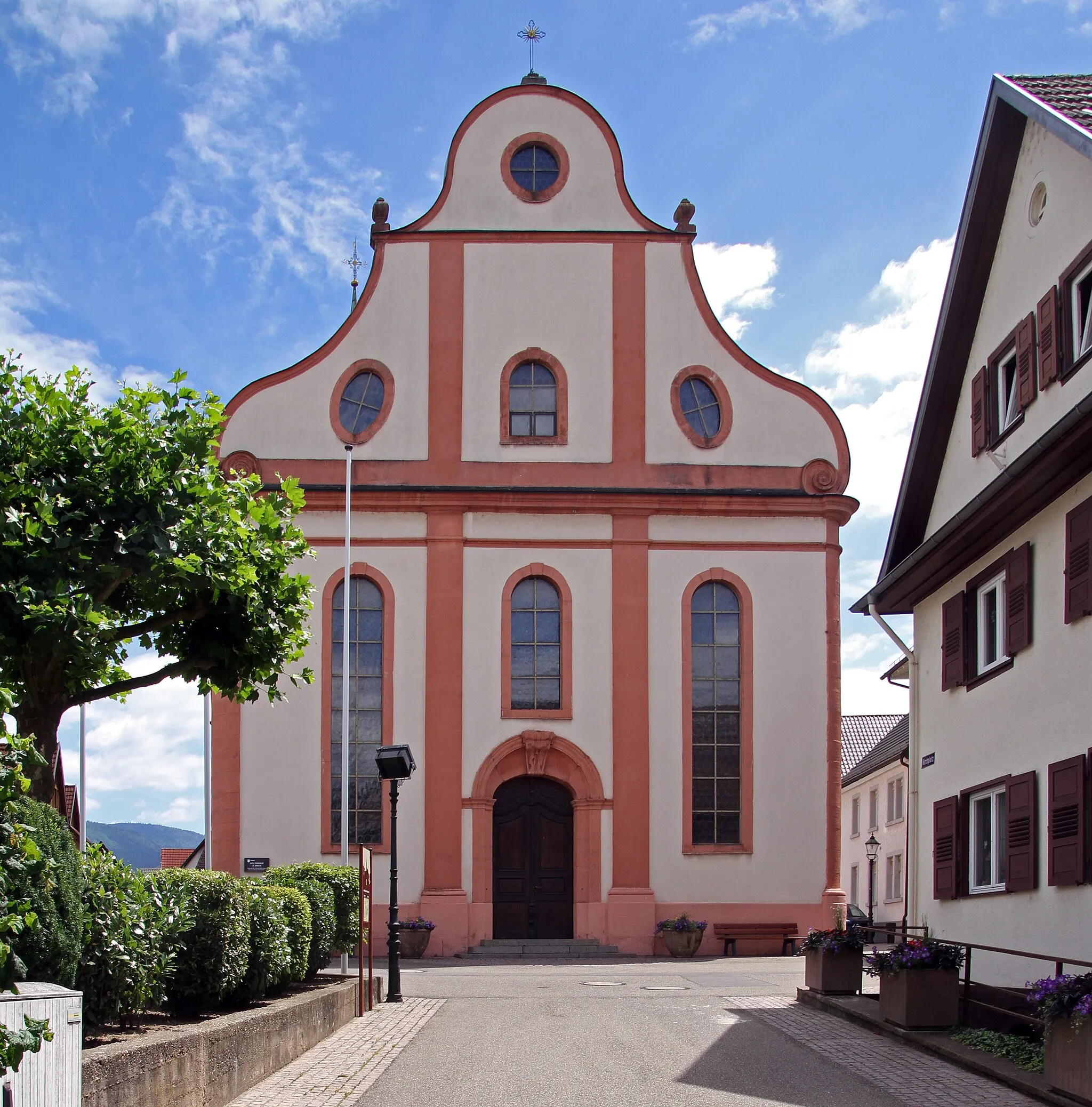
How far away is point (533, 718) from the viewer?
89.4ft

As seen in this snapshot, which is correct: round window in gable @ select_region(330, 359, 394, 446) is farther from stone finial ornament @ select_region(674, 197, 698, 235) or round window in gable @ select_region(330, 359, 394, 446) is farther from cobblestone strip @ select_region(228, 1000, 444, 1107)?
cobblestone strip @ select_region(228, 1000, 444, 1107)

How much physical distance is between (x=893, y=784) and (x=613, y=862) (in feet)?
85.1

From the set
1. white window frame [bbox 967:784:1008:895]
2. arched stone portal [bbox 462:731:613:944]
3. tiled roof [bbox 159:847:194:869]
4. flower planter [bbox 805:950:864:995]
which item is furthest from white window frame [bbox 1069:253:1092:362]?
tiled roof [bbox 159:847:194:869]

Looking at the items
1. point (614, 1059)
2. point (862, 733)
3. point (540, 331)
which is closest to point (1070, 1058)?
point (614, 1059)

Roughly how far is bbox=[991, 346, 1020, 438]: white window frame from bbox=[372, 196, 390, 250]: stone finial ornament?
15.3 metres

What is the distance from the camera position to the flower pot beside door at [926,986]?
1301 cm

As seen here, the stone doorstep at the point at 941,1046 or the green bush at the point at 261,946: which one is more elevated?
the green bush at the point at 261,946

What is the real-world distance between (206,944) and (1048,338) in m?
9.16

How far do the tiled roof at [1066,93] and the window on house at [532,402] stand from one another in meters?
14.1

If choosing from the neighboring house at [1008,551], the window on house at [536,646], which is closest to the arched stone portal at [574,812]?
the window on house at [536,646]

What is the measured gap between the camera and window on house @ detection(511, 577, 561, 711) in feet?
90.0

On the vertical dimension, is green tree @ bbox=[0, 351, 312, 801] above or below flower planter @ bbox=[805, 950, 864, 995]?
above

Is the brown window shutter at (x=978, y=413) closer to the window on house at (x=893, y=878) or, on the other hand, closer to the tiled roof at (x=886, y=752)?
the tiled roof at (x=886, y=752)

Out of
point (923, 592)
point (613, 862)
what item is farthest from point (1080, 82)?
point (613, 862)
